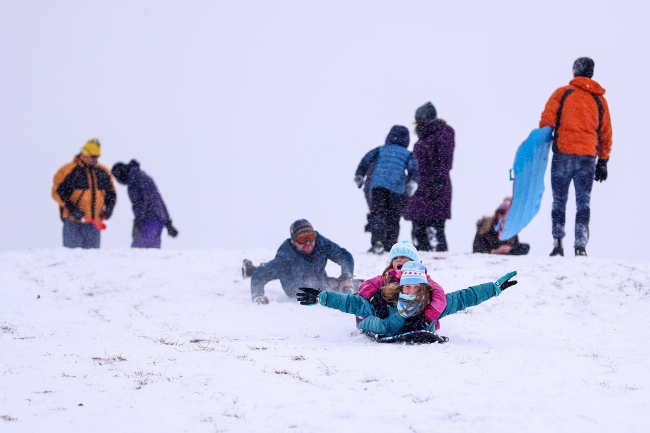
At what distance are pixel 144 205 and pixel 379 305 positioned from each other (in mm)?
7794

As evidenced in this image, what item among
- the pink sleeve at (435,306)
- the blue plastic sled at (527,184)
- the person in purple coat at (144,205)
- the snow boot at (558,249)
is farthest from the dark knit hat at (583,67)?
the person in purple coat at (144,205)

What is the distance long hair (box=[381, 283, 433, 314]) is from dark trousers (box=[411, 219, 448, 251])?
224 inches

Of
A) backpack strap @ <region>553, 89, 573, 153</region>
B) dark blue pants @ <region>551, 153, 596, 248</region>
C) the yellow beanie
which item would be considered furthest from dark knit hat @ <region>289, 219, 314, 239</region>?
the yellow beanie

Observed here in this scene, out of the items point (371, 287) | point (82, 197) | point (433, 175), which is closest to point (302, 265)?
point (371, 287)

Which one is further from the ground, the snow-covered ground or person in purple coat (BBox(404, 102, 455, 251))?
person in purple coat (BBox(404, 102, 455, 251))

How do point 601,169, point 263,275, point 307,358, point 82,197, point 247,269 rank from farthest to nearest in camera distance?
point 82,197
point 601,169
point 247,269
point 263,275
point 307,358

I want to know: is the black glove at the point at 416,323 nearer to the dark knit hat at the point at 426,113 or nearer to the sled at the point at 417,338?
the sled at the point at 417,338

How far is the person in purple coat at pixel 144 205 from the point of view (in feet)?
47.4

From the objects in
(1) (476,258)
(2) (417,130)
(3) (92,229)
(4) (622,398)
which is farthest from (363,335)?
(3) (92,229)

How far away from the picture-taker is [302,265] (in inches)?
407

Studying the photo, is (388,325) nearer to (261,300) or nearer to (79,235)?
(261,300)

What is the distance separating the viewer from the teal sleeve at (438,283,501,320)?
7.72m

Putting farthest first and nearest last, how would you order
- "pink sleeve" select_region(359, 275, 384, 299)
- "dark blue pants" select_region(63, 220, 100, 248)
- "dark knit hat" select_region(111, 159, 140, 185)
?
1. "dark knit hat" select_region(111, 159, 140, 185)
2. "dark blue pants" select_region(63, 220, 100, 248)
3. "pink sleeve" select_region(359, 275, 384, 299)

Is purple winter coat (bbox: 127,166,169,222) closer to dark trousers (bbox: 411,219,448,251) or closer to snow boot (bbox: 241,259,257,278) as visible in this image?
snow boot (bbox: 241,259,257,278)
